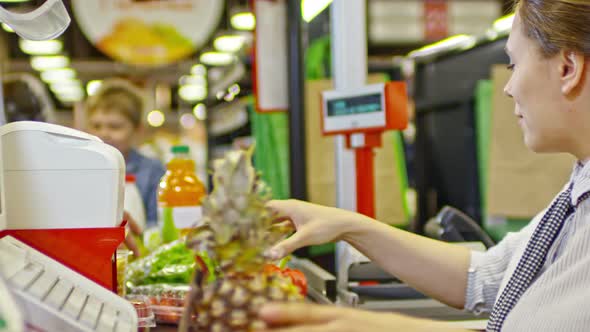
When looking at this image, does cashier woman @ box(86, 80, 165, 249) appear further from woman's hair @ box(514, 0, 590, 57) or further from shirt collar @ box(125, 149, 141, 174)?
woman's hair @ box(514, 0, 590, 57)

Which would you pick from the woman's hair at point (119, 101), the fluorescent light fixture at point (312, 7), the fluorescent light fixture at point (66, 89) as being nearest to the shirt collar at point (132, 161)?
the woman's hair at point (119, 101)

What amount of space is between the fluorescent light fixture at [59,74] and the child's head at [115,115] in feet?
33.0

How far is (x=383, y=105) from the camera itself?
197 centimetres

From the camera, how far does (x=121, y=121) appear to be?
3471mm

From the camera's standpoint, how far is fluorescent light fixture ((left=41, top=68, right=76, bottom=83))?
522 inches

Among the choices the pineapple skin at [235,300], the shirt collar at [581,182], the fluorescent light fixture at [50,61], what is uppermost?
the fluorescent light fixture at [50,61]

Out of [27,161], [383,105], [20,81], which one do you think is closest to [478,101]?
[383,105]

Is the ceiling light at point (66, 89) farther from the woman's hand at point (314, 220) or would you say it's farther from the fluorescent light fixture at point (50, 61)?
the woman's hand at point (314, 220)

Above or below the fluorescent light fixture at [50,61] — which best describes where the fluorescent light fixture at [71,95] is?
below

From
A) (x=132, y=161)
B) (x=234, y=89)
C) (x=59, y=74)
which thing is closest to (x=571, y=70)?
(x=132, y=161)

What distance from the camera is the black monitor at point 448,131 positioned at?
420cm

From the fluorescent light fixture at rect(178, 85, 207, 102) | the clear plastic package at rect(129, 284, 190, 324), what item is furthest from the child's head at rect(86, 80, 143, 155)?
the fluorescent light fixture at rect(178, 85, 207, 102)

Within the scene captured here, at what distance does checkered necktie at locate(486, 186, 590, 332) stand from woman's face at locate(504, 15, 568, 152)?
0.13 meters

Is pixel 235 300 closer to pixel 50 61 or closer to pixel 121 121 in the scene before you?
pixel 121 121
